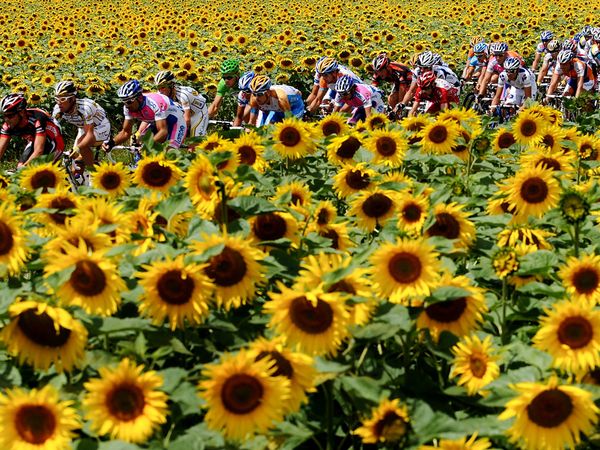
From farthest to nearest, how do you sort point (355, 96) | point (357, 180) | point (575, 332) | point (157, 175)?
point (355, 96), point (357, 180), point (157, 175), point (575, 332)

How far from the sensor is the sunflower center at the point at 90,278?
3160mm

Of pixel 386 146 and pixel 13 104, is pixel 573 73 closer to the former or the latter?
pixel 13 104

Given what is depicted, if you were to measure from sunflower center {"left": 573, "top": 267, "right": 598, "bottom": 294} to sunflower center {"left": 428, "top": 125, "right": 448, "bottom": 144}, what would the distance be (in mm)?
2709

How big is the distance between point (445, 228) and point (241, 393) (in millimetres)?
1749

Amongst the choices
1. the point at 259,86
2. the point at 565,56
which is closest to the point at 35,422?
the point at 259,86

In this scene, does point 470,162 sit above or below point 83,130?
above

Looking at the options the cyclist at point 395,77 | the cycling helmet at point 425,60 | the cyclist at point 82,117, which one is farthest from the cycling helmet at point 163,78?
the cycling helmet at point 425,60

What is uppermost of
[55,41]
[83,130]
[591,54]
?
[591,54]

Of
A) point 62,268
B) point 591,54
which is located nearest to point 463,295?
point 62,268

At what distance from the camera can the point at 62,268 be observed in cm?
314

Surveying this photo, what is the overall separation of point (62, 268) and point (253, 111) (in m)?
9.26

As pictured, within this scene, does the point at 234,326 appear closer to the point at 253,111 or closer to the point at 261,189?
the point at 261,189

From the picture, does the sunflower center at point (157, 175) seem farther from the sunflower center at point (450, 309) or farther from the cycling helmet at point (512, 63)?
the cycling helmet at point (512, 63)

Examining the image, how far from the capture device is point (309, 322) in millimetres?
2918
